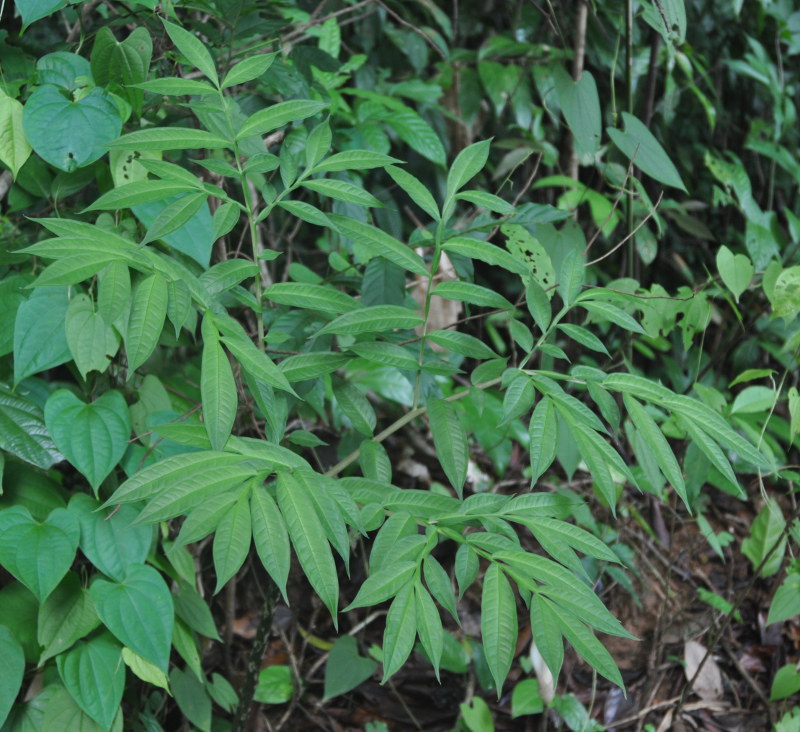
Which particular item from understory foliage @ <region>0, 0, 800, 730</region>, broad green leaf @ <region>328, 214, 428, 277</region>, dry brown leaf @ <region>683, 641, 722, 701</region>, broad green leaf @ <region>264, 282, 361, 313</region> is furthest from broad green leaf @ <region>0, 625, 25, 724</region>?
dry brown leaf @ <region>683, 641, 722, 701</region>

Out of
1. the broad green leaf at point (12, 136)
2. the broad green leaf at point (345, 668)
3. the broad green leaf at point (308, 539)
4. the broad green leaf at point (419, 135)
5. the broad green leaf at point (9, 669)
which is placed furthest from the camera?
the broad green leaf at point (419, 135)

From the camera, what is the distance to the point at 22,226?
1.41 metres

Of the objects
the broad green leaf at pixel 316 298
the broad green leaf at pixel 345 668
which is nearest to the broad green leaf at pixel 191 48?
the broad green leaf at pixel 316 298

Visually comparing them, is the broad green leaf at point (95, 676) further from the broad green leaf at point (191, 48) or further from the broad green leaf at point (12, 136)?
the broad green leaf at point (191, 48)

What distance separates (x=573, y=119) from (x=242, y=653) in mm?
1238

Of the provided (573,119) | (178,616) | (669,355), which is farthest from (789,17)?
(178,616)

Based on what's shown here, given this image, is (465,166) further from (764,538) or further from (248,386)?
(764,538)

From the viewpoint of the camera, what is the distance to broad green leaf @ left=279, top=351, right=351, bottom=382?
3.07ft

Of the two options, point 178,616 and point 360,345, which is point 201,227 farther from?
point 178,616

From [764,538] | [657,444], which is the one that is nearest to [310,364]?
[657,444]

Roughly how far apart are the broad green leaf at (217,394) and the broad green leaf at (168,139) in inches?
8.9

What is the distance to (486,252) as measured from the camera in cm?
93

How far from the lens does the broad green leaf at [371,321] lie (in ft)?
2.89

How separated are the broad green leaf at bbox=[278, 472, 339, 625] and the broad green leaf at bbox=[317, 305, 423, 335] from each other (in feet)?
0.58
